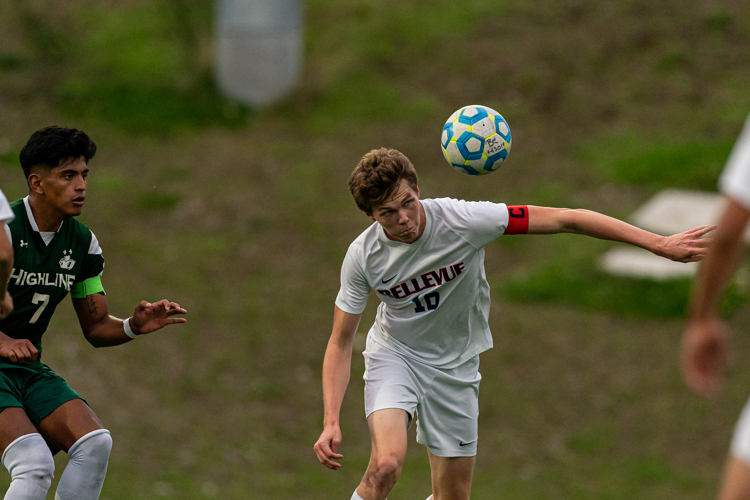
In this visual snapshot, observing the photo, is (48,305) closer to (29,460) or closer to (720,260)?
(29,460)

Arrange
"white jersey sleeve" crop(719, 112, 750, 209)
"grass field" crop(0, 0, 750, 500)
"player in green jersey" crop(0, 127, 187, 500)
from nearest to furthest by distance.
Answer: "white jersey sleeve" crop(719, 112, 750, 209)
"player in green jersey" crop(0, 127, 187, 500)
"grass field" crop(0, 0, 750, 500)

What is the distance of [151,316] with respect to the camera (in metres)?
5.69

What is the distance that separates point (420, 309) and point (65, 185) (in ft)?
7.13

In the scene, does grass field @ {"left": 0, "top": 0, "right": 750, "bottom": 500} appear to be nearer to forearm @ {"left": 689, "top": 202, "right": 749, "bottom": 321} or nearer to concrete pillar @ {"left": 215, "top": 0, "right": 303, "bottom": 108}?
concrete pillar @ {"left": 215, "top": 0, "right": 303, "bottom": 108}

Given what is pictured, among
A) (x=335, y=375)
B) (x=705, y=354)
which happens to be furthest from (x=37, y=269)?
(x=705, y=354)

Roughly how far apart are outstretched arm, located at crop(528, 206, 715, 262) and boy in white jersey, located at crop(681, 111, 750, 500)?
1.58 meters

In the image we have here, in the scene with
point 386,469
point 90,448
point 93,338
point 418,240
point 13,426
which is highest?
point 418,240

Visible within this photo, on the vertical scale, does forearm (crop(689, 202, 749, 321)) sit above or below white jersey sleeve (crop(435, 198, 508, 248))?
above

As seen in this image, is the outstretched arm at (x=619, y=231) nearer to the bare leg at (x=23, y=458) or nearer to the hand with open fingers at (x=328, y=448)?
the hand with open fingers at (x=328, y=448)

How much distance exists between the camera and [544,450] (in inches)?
516

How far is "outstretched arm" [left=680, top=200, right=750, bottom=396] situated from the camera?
3.38m

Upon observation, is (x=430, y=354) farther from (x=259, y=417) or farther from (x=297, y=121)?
(x=297, y=121)

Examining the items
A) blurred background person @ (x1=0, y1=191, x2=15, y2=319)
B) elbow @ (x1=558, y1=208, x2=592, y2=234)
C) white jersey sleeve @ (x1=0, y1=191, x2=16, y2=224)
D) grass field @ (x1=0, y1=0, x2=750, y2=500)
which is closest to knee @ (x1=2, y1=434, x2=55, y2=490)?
blurred background person @ (x1=0, y1=191, x2=15, y2=319)

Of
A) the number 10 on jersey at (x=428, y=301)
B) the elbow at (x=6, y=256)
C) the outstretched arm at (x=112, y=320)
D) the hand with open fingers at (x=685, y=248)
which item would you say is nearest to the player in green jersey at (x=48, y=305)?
the outstretched arm at (x=112, y=320)
